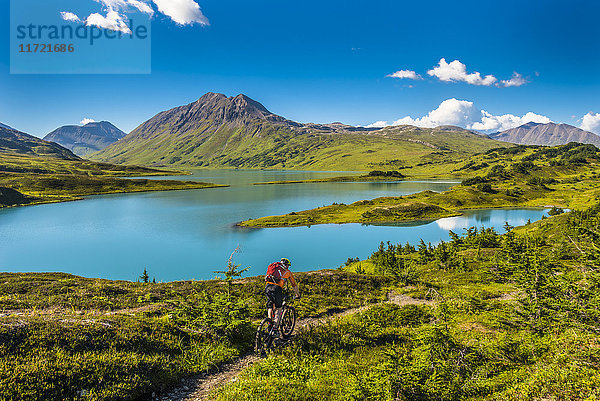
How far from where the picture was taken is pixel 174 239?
2825 inches

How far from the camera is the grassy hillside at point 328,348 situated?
8.20 meters

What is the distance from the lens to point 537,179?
17712cm

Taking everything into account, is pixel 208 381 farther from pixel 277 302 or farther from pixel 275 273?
pixel 275 273

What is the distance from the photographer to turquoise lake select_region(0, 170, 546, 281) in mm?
53312

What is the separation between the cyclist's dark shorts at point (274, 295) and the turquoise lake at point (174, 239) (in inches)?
1512

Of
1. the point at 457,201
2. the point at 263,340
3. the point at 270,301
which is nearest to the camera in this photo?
the point at 270,301

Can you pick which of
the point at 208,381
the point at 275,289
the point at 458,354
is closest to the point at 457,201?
the point at 458,354

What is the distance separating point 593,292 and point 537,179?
219715 millimetres

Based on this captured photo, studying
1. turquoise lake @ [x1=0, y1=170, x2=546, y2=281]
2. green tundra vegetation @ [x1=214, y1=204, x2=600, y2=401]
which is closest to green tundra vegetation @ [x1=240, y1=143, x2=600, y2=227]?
turquoise lake @ [x1=0, y1=170, x2=546, y2=281]

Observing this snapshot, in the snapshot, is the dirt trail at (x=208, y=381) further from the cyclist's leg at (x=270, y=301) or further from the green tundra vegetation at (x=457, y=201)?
the green tundra vegetation at (x=457, y=201)

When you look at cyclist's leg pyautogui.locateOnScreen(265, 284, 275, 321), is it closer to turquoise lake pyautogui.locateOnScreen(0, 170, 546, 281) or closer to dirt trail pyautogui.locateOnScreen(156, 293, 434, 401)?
dirt trail pyautogui.locateOnScreen(156, 293, 434, 401)

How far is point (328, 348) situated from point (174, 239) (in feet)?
225

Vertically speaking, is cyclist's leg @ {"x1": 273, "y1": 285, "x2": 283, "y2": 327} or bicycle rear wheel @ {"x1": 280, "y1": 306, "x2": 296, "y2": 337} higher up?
cyclist's leg @ {"x1": 273, "y1": 285, "x2": 283, "y2": 327}

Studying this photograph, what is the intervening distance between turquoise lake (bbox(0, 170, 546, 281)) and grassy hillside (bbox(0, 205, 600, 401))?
117 feet
